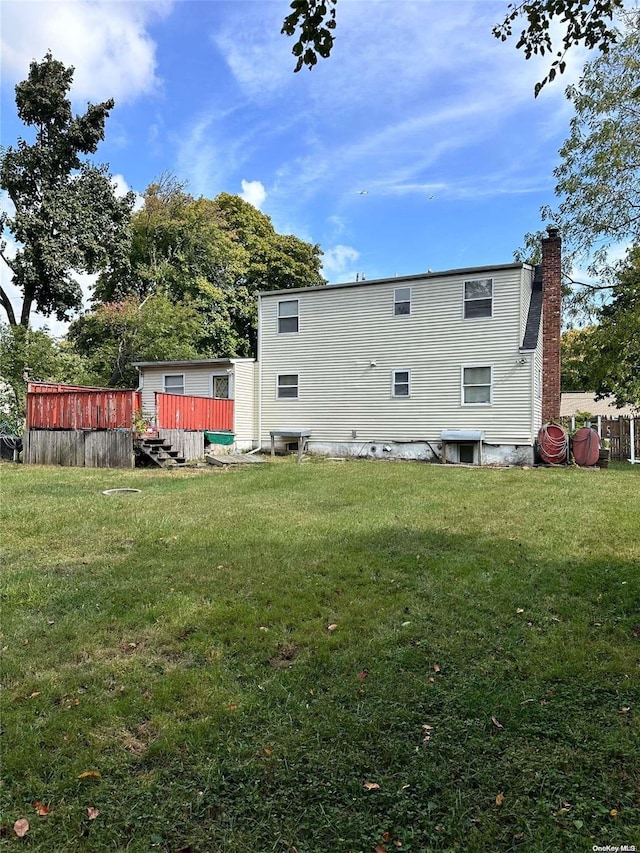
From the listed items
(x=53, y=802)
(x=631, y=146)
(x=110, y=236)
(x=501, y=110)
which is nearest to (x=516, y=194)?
(x=631, y=146)

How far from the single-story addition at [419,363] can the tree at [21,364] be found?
9299 millimetres

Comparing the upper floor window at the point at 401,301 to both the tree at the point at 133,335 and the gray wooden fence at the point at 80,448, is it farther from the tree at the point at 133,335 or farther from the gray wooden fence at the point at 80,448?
the tree at the point at 133,335

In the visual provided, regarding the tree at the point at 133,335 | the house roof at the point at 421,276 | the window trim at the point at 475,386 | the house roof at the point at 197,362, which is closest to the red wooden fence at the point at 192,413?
the house roof at the point at 197,362

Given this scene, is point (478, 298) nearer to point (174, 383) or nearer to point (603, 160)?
point (603, 160)

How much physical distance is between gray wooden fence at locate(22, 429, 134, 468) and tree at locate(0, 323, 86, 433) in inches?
220

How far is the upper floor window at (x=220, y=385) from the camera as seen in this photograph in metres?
17.7

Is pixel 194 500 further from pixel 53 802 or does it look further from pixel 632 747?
pixel 632 747

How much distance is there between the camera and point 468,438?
14.8 metres

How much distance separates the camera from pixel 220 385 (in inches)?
703

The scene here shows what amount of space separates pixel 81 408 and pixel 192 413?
296 centimetres

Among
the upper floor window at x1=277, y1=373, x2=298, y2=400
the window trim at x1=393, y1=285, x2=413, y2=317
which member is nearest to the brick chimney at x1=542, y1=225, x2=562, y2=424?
the window trim at x1=393, y1=285, x2=413, y2=317

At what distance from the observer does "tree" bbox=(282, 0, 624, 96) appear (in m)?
3.04

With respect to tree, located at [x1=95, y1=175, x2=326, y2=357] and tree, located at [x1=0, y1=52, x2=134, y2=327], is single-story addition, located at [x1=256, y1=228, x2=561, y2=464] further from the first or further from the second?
tree, located at [x1=95, y1=175, x2=326, y2=357]

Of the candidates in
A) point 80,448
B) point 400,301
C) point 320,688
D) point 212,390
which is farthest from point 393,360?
point 320,688
